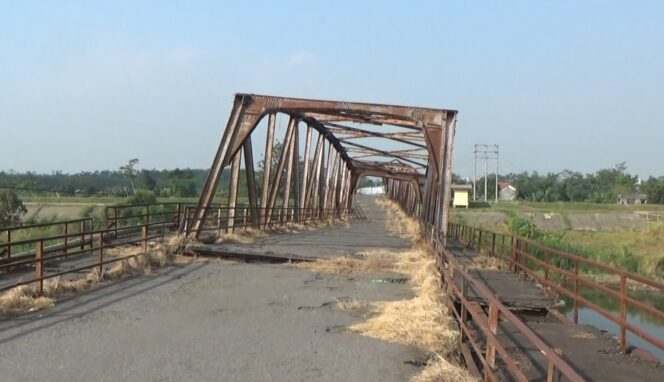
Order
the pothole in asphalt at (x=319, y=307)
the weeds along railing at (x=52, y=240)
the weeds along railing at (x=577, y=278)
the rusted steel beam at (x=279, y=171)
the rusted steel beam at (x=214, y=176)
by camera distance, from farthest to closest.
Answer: the rusted steel beam at (x=279, y=171)
the rusted steel beam at (x=214, y=176)
the weeds along railing at (x=52, y=240)
the pothole in asphalt at (x=319, y=307)
the weeds along railing at (x=577, y=278)

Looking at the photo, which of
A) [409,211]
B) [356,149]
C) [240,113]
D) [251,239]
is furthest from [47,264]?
[409,211]

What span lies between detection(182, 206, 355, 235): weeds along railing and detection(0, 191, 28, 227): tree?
23331 mm

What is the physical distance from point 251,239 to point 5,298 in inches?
526

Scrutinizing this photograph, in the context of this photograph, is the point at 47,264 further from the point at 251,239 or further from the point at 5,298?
the point at 251,239

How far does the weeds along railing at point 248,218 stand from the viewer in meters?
20.7

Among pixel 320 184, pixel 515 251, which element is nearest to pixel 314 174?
pixel 320 184

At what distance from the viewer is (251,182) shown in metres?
24.2

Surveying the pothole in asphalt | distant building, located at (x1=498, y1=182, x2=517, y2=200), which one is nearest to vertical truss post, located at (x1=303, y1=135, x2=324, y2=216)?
the pothole in asphalt

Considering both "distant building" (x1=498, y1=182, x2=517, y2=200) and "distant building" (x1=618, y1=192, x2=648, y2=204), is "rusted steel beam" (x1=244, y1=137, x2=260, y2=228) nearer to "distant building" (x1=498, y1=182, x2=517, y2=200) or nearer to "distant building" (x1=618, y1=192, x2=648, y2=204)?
"distant building" (x1=618, y1=192, x2=648, y2=204)

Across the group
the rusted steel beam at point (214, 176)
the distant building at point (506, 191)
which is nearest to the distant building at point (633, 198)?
the distant building at point (506, 191)

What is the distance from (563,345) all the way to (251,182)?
17053 millimetres

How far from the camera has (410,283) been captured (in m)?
13.8

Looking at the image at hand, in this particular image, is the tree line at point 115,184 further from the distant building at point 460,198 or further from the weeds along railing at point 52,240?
the weeds along railing at point 52,240

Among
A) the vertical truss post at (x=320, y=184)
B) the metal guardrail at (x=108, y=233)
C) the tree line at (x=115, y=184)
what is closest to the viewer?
the metal guardrail at (x=108, y=233)
